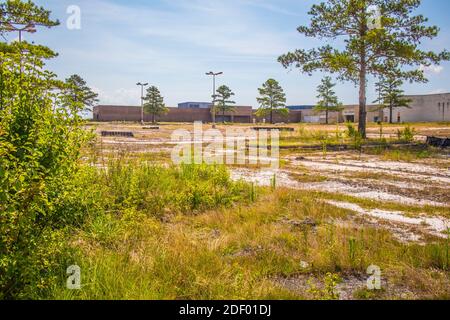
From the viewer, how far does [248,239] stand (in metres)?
4.46

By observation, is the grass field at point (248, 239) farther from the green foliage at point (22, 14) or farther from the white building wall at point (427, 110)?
the white building wall at point (427, 110)

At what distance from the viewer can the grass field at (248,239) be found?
3090mm

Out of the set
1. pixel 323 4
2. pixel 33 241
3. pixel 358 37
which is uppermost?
pixel 323 4

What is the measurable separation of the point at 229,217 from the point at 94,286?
2676 mm

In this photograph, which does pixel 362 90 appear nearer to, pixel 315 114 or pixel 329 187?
pixel 329 187

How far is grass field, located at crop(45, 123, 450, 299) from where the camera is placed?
3090 millimetres

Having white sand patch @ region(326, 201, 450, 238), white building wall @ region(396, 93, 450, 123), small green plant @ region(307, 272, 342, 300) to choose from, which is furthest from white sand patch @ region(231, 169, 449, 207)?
white building wall @ region(396, 93, 450, 123)

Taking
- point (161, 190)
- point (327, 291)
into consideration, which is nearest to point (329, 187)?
point (161, 190)

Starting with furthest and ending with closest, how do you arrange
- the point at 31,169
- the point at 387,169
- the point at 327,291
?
the point at 387,169 < the point at 327,291 < the point at 31,169

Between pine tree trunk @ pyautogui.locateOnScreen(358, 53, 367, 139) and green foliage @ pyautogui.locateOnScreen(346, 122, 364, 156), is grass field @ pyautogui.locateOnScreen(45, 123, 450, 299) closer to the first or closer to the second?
green foliage @ pyautogui.locateOnScreen(346, 122, 364, 156)

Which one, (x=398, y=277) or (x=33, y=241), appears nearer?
(x=33, y=241)

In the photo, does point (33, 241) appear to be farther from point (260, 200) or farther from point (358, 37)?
point (358, 37)

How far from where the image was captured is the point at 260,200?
6.41 metres
